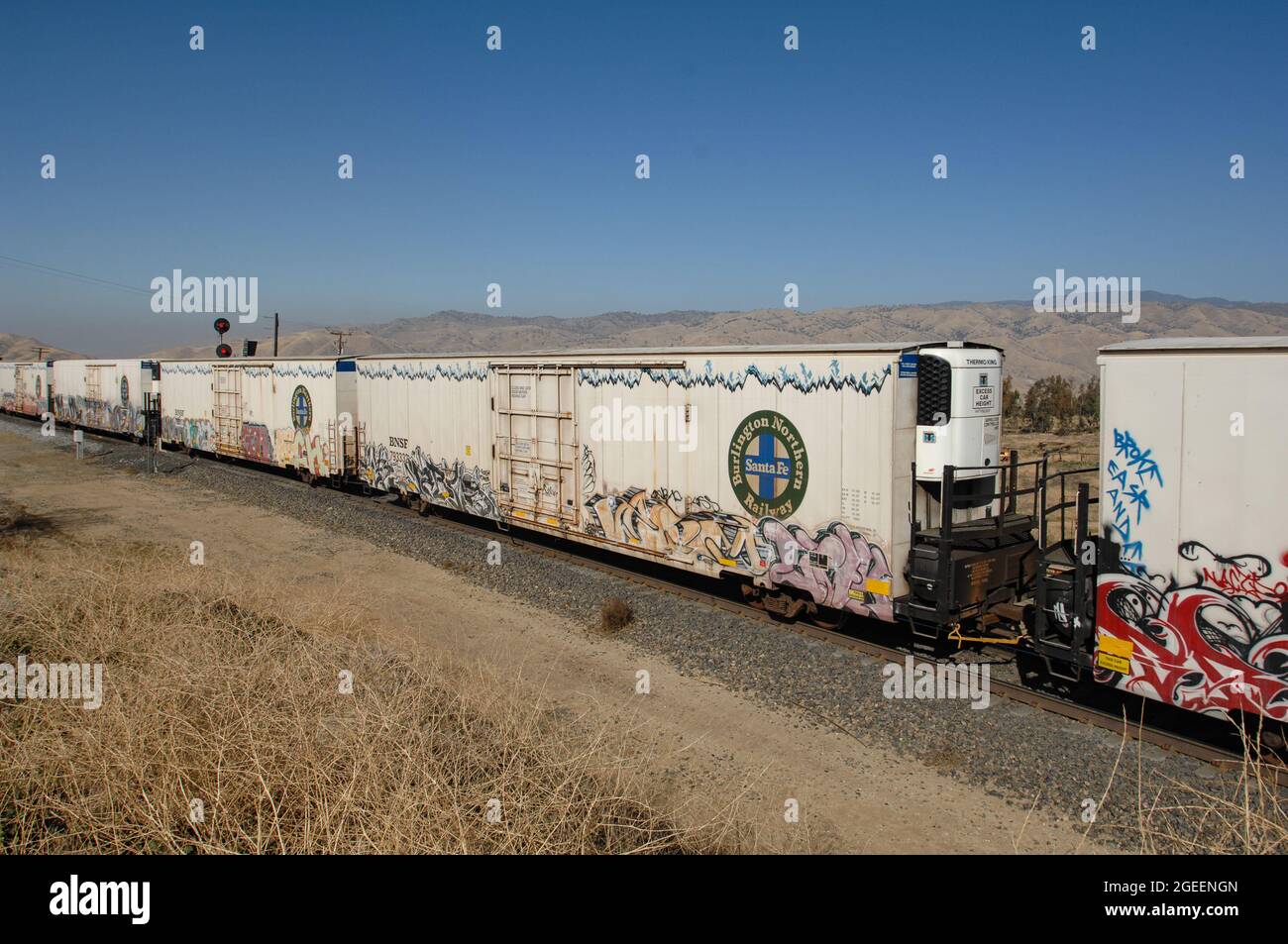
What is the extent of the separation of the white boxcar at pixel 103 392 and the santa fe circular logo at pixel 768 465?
107 ft

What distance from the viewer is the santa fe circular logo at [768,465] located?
11188 millimetres

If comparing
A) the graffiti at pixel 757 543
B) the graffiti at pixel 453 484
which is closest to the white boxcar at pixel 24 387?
the graffiti at pixel 453 484

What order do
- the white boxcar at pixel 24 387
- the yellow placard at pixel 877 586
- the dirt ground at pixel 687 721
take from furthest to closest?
1. the white boxcar at pixel 24 387
2. the yellow placard at pixel 877 586
3. the dirt ground at pixel 687 721

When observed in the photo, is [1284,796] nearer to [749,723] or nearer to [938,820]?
[938,820]

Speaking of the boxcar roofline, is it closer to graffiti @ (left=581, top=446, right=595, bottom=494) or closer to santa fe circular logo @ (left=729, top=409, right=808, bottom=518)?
santa fe circular logo @ (left=729, top=409, right=808, bottom=518)

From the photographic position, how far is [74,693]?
746 cm

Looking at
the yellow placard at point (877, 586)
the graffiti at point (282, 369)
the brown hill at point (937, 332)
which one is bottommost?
the yellow placard at point (877, 586)

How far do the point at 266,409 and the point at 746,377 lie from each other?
803 inches

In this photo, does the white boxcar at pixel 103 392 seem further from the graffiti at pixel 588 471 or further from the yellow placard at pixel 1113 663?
the yellow placard at pixel 1113 663

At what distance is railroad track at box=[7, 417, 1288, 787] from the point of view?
311 inches

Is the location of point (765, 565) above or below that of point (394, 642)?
above

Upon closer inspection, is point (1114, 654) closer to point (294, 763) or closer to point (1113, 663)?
point (1113, 663)
